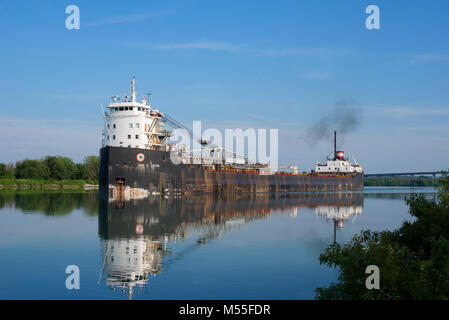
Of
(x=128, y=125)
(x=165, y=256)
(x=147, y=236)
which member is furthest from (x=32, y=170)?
(x=165, y=256)

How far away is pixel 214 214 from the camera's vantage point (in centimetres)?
3347

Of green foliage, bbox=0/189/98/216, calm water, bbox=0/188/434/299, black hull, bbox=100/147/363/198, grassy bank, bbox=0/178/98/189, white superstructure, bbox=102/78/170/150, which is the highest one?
white superstructure, bbox=102/78/170/150

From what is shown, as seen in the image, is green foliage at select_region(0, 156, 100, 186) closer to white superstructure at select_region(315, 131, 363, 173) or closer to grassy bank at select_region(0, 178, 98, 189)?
grassy bank at select_region(0, 178, 98, 189)

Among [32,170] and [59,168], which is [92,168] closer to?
[59,168]

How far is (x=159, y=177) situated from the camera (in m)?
51.7

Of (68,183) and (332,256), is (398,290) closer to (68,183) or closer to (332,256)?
(332,256)

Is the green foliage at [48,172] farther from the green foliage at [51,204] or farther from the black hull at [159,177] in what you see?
the black hull at [159,177]

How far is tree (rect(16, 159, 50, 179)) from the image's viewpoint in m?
104

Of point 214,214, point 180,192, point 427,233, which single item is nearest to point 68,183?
point 180,192

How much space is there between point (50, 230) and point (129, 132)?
27.9 meters

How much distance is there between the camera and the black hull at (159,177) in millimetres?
47125

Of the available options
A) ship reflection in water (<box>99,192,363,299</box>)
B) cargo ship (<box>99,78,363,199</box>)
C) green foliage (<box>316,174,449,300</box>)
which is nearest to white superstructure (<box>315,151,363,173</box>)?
cargo ship (<box>99,78,363,199</box>)

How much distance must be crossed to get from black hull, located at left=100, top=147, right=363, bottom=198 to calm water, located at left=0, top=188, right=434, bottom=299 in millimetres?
16845

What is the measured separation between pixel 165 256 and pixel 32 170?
98975mm
